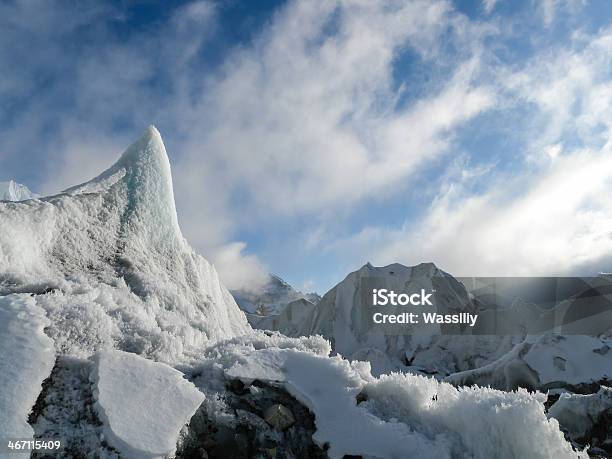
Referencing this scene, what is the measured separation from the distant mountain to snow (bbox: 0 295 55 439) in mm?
84215

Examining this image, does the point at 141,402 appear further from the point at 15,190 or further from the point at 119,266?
the point at 15,190

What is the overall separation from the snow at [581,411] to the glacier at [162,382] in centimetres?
739

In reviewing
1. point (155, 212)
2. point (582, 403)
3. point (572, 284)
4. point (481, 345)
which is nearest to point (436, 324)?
point (481, 345)

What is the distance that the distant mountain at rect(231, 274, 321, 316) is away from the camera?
3674 inches

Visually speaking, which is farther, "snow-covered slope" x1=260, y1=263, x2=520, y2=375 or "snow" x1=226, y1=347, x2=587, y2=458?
"snow-covered slope" x1=260, y1=263, x2=520, y2=375

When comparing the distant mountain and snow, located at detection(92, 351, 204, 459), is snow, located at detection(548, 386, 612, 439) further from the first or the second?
the distant mountain

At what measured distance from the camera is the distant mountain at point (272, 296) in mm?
93312

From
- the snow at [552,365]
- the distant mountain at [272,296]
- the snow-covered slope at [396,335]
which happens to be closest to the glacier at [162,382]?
the snow at [552,365]

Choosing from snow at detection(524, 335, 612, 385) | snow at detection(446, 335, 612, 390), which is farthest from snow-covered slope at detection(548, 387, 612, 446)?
snow at detection(524, 335, 612, 385)

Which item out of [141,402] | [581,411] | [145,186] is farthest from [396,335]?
[141,402]

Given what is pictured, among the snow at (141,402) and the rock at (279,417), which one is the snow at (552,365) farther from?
the snow at (141,402)

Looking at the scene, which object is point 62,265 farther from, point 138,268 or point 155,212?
point 155,212

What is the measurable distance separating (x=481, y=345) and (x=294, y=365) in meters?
35.6

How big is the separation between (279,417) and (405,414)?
181 cm
